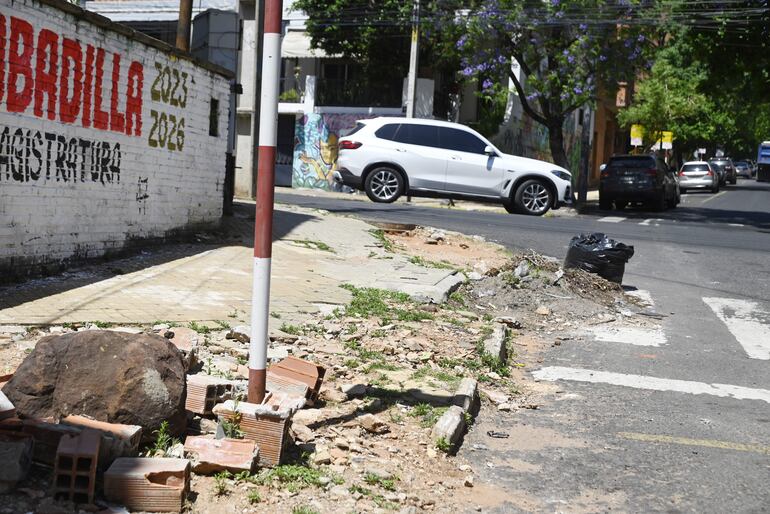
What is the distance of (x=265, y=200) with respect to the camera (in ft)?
15.1

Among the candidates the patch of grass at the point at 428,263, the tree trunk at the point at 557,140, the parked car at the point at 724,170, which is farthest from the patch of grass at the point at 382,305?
the parked car at the point at 724,170

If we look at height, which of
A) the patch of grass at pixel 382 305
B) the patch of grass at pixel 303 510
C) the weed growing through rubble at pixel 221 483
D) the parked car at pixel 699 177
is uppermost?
the parked car at pixel 699 177

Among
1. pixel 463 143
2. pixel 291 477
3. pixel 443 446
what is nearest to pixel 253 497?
pixel 291 477

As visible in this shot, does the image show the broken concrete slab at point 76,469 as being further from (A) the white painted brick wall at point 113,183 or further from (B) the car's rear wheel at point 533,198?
(B) the car's rear wheel at point 533,198

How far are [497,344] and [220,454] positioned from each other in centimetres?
380

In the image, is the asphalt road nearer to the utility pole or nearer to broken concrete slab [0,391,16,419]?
broken concrete slab [0,391,16,419]

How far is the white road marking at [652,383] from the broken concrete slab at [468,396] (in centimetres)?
110

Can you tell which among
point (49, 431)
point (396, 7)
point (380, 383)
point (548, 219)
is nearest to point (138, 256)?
point (380, 383)

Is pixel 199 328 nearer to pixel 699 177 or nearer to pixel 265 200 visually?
pixel 265 200

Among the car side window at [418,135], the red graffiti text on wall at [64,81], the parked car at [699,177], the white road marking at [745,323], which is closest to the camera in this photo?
the red graffiti text on wall at [64,81]

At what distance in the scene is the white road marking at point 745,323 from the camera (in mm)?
8359

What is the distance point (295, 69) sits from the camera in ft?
116

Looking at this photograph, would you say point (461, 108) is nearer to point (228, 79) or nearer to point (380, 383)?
point (228, 79)

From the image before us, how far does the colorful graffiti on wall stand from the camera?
34.1 meters
